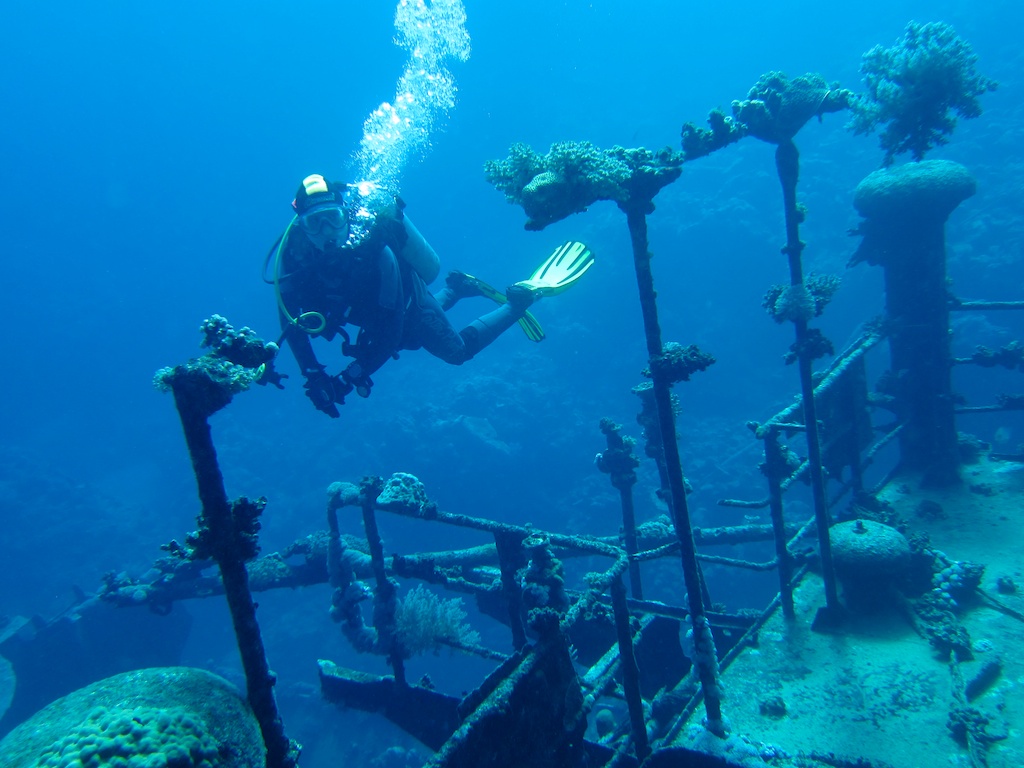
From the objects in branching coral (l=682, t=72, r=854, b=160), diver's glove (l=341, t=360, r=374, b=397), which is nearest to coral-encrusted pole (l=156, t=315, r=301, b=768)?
branching coral (l=682, t=72, r=854, b=160)

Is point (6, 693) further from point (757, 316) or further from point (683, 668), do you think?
point (757, 316)

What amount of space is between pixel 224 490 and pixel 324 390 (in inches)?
153

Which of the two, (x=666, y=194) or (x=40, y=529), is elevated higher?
(x=666, y=194)

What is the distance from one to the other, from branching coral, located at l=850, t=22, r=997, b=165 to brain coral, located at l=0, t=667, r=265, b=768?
18.3 ft

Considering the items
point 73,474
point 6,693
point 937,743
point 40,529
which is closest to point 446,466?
point 6,693

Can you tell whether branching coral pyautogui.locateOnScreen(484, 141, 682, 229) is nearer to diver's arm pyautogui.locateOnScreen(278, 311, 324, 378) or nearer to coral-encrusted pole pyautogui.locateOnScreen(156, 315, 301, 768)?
coral-encrusted pole pyautogui.locateOnScreen(156, 315, 301, 768)

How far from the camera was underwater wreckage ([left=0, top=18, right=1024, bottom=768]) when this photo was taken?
2334 mm

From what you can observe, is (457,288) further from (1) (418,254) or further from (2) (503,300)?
(1) (418,254)

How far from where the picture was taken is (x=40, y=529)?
108 ft

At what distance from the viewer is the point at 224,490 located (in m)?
1.62

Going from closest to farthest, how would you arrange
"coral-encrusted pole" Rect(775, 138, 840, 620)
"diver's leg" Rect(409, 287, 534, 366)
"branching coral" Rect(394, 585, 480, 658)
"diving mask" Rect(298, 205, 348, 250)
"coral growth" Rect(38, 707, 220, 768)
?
"coral growth" Rect(38, 707, 220, 768) → "coral-encrusted pole" Rect(775, 138, 840, 620) → "branching coral" Rect(394, 585, 480, 658) → "diving mask" Rect(298, 205, 348, 250) → "diver's leg" Rect(409, 287, 534, 366)

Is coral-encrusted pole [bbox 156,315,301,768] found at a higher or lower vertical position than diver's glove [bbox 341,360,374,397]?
lower

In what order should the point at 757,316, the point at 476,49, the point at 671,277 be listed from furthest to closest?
the point at 476,49 → the point at 671,277 → the point at 757,316

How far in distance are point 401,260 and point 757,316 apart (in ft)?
86.3
